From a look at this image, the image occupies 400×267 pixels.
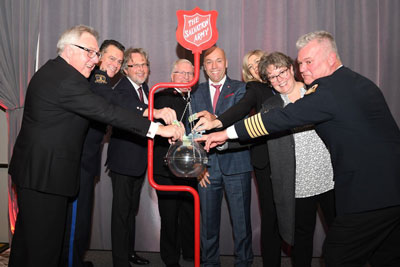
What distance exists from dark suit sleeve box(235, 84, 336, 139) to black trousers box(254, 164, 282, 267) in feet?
2.06

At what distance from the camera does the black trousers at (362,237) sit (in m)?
1.67

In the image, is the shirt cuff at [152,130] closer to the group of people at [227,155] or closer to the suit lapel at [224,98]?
the group of people at [227,155]

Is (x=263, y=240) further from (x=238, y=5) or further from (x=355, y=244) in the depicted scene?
(x=238, y=5)

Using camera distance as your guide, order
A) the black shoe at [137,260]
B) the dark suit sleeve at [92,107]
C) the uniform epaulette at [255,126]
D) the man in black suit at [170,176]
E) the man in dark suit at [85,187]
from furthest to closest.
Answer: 1. the black shoe at [137,260]
2. the man in black suit at [170,176]
3. the man in dark suit at [85,187]
4. the uniform epaulette at [255,126]
5. the dark suit sleeve at [92,107]

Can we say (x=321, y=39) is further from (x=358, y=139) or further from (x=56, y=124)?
(x=56, y=124)

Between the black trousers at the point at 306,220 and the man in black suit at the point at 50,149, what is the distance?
107 cm

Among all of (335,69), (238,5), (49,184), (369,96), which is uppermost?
(238,5)

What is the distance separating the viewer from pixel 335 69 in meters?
2.04

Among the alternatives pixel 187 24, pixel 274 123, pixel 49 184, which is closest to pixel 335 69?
pixel 274 123

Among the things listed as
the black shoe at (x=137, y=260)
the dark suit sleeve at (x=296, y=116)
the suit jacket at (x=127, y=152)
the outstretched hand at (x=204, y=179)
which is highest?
the dark suit sleeve at (x=296, y=116)

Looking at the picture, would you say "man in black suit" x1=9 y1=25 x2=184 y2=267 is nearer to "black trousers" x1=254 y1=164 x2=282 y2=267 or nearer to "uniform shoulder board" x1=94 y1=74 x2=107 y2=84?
"uniform shoulder board" x1=94 y1=74 x2=107 y2=84

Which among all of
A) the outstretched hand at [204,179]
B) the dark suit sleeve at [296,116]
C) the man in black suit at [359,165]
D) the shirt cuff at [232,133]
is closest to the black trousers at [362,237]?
the man in black suit at [359,165]

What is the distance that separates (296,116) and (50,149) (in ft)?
4.64

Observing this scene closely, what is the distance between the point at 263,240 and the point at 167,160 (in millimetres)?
1213
